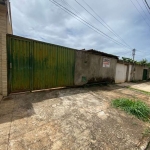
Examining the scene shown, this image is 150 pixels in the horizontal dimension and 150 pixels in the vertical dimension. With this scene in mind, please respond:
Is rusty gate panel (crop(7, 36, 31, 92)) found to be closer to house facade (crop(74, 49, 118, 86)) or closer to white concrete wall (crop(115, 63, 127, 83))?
house facade (crop(74, 49, 118, 86))

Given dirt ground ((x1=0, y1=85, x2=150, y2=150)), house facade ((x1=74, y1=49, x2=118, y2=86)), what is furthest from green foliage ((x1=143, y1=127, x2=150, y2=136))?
house facade ((x1=74, y1=49, x2=118, y2=86))

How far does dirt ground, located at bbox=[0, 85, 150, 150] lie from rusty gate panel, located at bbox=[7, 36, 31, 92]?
958 mm

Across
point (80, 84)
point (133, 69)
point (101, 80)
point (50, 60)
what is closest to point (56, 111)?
point (50, 60)

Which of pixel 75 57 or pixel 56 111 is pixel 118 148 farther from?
pixel 75 57

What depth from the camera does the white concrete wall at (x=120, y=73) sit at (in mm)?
10035

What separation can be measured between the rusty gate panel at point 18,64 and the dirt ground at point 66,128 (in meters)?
0.96

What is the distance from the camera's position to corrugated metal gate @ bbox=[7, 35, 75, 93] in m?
4.04

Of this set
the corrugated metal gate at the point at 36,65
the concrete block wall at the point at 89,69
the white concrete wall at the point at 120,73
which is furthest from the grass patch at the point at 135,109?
the white concrete wall at the point at 120,73

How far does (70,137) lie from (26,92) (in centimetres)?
324

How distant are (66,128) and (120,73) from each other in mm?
9660

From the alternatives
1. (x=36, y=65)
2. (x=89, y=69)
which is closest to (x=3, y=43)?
(x=36, y=65)

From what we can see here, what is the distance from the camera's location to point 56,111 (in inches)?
121

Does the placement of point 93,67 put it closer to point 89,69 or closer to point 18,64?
point 89,69

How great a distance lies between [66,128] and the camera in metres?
2.32
